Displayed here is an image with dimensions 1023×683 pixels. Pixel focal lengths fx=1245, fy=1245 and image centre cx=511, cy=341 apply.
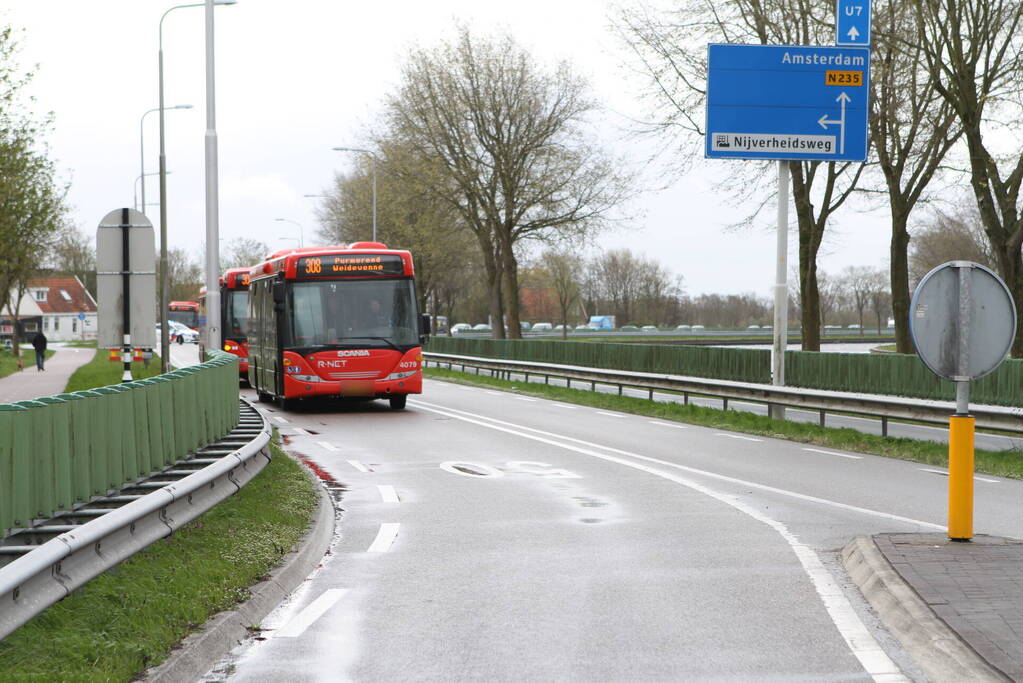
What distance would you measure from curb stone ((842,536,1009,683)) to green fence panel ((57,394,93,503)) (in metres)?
4.57

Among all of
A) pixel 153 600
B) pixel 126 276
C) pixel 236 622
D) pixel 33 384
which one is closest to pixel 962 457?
pixel 236 622

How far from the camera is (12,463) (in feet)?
20.7

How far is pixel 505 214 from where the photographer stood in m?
47.0

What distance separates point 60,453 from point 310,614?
1796 mm

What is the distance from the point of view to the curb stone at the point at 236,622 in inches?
203

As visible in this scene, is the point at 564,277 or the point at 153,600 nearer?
the point at 153,600

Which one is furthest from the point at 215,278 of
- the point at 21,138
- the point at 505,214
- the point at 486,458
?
the point at 505,214

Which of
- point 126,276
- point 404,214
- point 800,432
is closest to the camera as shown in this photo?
point 126,276

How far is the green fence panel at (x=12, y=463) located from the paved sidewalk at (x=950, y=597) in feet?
14.4

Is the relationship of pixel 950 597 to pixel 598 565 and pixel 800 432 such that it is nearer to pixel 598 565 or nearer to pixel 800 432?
pixel 598 565

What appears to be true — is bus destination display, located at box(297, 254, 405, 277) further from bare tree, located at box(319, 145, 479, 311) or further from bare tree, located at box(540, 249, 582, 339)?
bare tree, located at box(540, 249, 582, 339)

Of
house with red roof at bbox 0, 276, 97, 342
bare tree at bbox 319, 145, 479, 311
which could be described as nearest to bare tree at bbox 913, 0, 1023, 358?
bare tree at bbox 319, 145, 479, 311

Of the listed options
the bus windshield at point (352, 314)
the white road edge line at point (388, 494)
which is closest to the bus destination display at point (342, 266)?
the bus windshield at point (352, 314)

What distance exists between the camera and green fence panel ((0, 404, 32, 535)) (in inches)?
243
